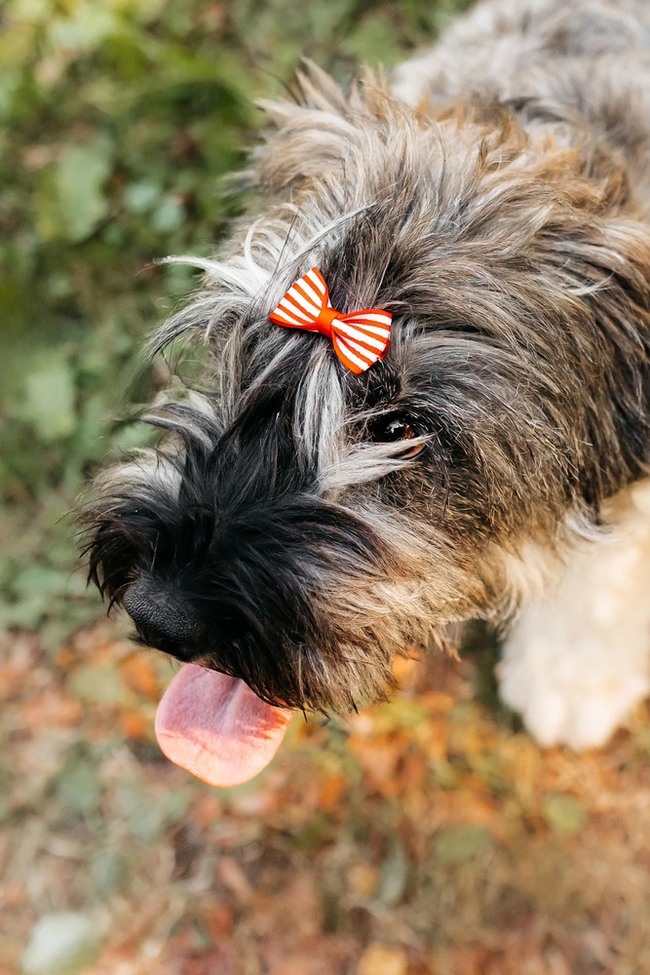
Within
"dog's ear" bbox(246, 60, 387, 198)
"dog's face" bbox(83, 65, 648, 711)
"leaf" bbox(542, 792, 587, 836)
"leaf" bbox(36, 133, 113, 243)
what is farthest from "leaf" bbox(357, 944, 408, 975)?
"leaf" bbox(36, 133, 113, 243)

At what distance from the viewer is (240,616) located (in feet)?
6.55

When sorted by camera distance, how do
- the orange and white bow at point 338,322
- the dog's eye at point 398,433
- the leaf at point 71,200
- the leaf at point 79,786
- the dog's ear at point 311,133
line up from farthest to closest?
the leaf at point 71,200 < the leaf at point 79,786 < the dog's ear at point 311,133 < the dog's eye at point 398,433 < the orange and white bow at point 338,322

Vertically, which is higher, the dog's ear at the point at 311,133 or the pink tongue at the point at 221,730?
the dog's ear at the point at 311,133

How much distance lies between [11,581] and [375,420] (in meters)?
2.59

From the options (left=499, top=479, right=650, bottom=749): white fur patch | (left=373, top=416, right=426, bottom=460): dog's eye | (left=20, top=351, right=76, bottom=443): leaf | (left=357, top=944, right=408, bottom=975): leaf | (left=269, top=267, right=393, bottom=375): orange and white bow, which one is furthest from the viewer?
(left=20, top=351, right=76, bottom=443): leaf

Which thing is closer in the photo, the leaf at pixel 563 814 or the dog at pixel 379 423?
the dog at pixel 379 423

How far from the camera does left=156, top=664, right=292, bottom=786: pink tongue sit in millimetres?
2465

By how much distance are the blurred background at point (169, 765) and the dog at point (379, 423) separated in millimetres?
838

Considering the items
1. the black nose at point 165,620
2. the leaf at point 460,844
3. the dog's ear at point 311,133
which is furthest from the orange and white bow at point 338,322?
the leaf at point 460,844

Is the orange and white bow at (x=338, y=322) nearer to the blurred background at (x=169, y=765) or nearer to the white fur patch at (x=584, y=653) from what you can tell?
the blurred background at (x=169, y=765)

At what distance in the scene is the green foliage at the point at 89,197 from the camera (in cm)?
416

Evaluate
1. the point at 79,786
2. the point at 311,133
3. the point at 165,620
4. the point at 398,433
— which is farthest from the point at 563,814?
the point at 311,133

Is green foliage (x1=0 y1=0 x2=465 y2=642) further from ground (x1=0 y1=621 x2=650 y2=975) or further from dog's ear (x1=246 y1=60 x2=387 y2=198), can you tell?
dog's ear (x1=246 y1=60 x2=387 y2=198)

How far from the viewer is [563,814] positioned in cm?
347
